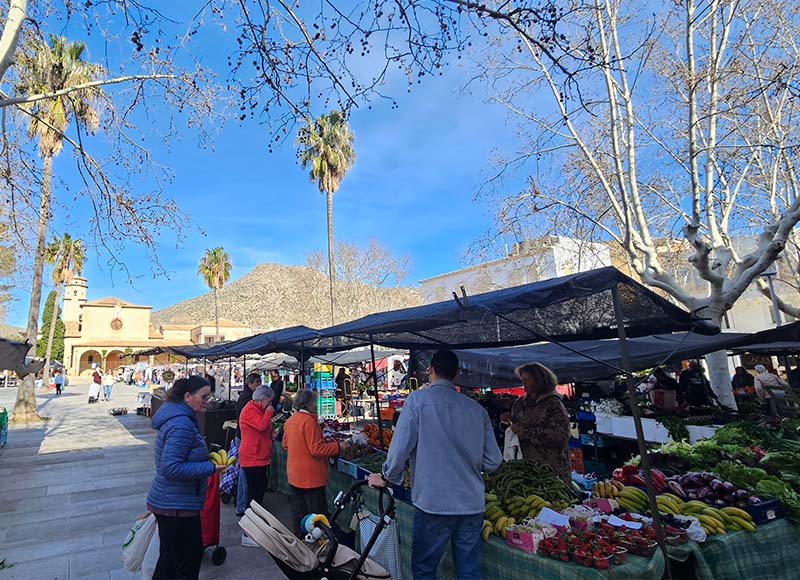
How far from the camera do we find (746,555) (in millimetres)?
2797

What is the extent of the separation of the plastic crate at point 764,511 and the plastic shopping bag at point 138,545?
4210 millimetres

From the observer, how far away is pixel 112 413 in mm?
18172

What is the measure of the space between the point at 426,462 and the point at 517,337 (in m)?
2.93

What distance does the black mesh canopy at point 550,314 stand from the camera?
296 cm

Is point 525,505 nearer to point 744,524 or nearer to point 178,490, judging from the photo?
point 744,524

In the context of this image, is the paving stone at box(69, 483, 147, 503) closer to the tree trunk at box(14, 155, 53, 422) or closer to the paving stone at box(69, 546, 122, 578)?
the paving stone at box(69, 546, 122, 578)

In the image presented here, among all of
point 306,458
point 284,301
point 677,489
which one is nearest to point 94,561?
point 306,458

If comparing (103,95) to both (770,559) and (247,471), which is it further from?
(770,559)

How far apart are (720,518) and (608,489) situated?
771 mm

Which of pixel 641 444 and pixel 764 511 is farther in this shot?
pixel 764 511

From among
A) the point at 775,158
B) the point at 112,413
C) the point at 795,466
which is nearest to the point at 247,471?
the point at 795,466

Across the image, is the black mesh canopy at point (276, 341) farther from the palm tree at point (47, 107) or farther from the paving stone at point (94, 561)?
the palm tree at point (47, 107)

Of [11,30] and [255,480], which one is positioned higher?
[11,30]

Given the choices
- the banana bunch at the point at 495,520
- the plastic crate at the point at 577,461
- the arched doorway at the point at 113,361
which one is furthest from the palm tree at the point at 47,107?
the arched doorway at the point at 113,361
